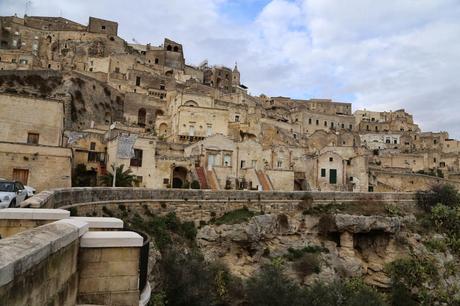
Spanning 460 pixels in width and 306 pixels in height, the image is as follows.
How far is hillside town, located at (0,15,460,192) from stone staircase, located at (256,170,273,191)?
140mm

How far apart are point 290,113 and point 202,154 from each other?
39184 mm

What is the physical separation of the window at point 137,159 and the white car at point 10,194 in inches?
769

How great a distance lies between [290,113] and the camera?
72.2 meters

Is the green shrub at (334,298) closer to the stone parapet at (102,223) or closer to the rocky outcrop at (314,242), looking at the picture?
the rocky outcrop at (314,242)

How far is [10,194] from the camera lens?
437 inches

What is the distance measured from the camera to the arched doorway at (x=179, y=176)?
35.0m

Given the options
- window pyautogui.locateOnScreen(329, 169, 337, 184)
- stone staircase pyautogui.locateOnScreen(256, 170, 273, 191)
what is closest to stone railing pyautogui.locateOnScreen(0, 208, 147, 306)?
stone staircase pyautogui.locateOnScreen(256, 170, 273, 191)

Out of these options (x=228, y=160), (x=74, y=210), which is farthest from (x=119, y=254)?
(x=228, y=160)

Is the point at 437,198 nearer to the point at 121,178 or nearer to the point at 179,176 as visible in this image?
the point at 179,176

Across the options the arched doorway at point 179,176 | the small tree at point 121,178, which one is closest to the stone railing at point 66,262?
the small tree at point 121,178

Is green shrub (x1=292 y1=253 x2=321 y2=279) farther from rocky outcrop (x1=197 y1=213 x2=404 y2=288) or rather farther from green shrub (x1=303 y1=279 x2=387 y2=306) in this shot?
green shrub (x1=303 y1=279 x2=387 y2=306)

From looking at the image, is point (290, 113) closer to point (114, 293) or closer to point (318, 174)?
point (318, 174)

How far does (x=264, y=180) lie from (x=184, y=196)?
13491 mm

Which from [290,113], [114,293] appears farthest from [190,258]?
[290,113]
